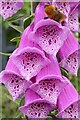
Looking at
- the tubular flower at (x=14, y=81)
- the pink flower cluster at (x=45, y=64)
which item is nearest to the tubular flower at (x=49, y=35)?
the pink flower cluster at (x=45, y=64)

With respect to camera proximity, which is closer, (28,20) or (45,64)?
(45,64)

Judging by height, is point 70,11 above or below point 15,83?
above

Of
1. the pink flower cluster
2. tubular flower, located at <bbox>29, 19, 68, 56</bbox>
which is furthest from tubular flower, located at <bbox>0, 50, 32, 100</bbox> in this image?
tubular flower, located at <bbox>29, 19, 68, 56</bbox>

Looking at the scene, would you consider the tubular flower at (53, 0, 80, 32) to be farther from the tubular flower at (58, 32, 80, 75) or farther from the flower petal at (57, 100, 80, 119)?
the flower petal at (57, 100, 80, 119)

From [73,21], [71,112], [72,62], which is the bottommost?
[71,112]

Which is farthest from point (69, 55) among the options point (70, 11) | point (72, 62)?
point (70, 11)

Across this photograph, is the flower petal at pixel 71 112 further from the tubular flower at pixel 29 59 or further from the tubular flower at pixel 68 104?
the tubular flower at pixel 29 59

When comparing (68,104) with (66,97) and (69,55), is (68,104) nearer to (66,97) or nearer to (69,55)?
(66,97)
